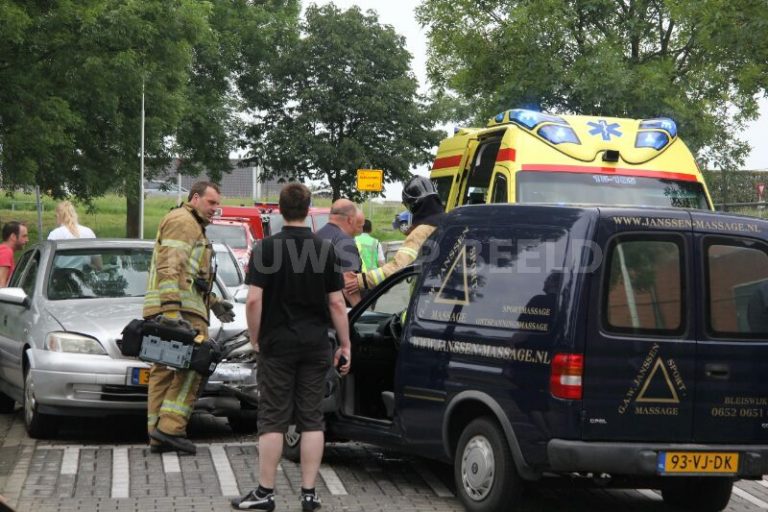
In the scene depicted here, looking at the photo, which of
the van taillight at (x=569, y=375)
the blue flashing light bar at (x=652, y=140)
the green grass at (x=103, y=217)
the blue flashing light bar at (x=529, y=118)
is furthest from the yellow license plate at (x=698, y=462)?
the green grass at (x=103, y=217)

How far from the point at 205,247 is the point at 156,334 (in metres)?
0.75

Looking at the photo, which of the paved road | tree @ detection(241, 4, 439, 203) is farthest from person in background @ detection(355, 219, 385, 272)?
tree @ detection(241, 4, 439, 203)

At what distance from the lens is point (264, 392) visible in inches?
297

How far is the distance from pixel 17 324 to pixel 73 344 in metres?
1.16

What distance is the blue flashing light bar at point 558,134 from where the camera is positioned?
13.2 m

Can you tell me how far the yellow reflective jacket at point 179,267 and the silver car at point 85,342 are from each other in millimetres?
567

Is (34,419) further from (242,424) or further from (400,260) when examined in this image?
(400,260)

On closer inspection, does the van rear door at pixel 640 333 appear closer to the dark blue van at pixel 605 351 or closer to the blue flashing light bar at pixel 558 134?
the dark blue van at pixel 605 351

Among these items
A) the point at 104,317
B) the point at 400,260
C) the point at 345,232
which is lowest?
the point at 104,317

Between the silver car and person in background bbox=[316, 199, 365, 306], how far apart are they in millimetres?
952

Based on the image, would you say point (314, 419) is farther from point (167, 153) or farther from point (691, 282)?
point (167, 153)

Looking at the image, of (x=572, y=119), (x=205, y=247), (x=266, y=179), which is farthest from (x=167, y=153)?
(x=205, y=247)

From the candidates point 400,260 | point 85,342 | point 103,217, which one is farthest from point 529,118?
point 103,217

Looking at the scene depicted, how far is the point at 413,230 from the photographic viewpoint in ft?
32.6
